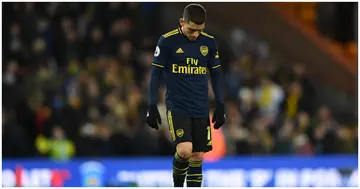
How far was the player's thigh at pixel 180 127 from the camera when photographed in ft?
29.0

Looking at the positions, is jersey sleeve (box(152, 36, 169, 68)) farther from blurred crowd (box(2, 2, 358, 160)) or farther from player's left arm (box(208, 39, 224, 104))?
blurred crowd (box(2, 2, 358, 160))

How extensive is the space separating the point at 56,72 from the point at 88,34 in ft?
4.20

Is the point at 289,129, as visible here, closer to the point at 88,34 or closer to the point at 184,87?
the point at 88,34

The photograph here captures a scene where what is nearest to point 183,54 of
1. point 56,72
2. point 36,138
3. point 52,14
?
point 36,138

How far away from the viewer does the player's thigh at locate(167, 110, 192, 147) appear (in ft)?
29.0

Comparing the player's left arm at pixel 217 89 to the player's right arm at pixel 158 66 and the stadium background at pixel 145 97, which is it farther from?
the stadium background at pixel 145 97

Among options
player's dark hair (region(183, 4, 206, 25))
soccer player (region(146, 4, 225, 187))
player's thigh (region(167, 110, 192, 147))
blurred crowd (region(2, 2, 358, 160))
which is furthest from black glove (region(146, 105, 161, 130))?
blurred crowd (region(2, 2, 358, 160))

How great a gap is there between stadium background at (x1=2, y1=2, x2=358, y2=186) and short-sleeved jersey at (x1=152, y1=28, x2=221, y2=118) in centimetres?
623

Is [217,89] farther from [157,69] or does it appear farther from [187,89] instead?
[157,69]

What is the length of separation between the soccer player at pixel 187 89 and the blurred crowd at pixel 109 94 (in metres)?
6.65

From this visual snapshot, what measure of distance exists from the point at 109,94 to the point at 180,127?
7.78 meters

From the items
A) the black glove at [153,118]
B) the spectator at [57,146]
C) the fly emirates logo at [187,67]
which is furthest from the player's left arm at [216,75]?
the spectator at [57,146]

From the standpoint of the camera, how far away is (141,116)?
16375 mm

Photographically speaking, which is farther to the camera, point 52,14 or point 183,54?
point 52,14
